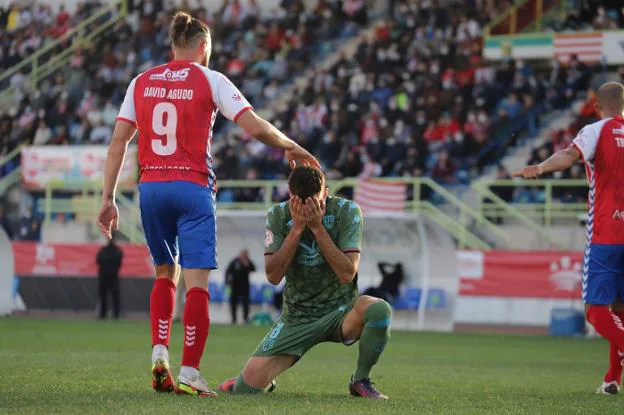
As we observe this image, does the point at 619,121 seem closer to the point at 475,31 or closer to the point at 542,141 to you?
the point at 542,141

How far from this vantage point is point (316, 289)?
8312mm

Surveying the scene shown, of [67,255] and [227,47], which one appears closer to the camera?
[67,255]

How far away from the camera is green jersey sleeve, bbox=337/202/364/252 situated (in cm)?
810

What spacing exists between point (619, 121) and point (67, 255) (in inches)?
849

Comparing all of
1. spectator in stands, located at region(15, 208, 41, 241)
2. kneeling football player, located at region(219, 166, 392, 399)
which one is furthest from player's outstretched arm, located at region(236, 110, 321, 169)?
spectator in stands, located at region(15, 208, 41, 241)

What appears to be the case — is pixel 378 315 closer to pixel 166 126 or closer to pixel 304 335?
pixel 304 335

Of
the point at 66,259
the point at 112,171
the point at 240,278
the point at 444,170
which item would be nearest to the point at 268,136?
the point at 112,171

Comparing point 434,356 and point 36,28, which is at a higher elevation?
point 36,28

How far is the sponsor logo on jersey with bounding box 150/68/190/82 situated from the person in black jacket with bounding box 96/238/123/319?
19938 mm

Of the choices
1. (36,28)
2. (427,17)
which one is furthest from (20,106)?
(427,17)

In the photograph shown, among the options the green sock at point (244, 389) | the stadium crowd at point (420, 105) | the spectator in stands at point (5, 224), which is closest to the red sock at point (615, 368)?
the green sock at point (244, 389)

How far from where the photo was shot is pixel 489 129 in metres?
29.6

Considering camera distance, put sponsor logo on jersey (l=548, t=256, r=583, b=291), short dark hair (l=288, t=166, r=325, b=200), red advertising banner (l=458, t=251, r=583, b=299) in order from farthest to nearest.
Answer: red advertising banner (l=458, t=251, r=583, b=299) → sponsor logo on jersey (l=548, t=256, r=583, b=291) → short dark hair (l=288, t=166, r=325, b=200)

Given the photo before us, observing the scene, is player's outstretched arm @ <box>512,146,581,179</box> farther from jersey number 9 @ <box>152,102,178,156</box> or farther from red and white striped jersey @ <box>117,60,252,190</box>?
jersey number 9 @ <box>152,102,178,156</box>
